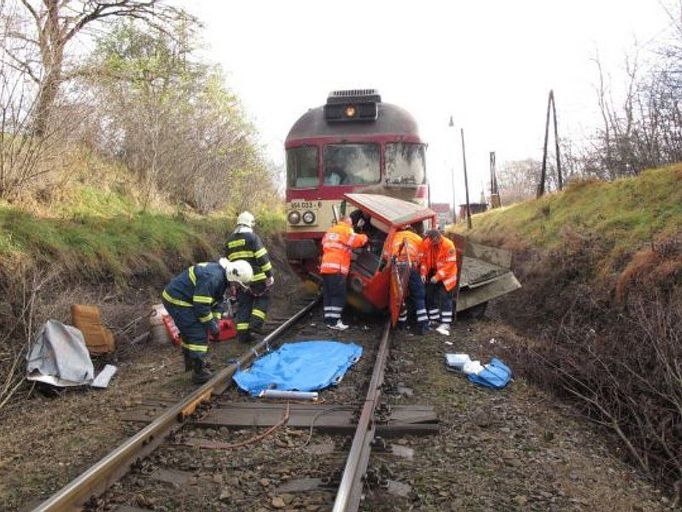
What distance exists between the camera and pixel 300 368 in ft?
20.4

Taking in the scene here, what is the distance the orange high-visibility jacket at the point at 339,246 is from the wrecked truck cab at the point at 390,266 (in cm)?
39

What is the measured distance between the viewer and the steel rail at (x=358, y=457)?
3.30 m

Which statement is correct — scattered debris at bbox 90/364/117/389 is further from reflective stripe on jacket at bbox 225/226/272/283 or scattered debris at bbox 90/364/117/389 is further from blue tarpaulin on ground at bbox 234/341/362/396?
reflective stripe on jacket at bbox 225/226/272/283

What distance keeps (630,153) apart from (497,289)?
11.0m

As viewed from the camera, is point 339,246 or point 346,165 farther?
point 346,165

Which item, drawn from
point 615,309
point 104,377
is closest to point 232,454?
point 104,377

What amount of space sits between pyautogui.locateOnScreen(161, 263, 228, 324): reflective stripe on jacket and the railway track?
28.0 inches

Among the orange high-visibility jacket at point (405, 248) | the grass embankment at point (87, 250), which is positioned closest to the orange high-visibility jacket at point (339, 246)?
the orange high-visibility jacket at point (405, 248)

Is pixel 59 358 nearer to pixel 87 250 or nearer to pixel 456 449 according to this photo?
pixel 87 250

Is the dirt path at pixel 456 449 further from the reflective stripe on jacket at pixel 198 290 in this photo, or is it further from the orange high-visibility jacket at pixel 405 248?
the orange high-visibility jacket at pixel 405 248

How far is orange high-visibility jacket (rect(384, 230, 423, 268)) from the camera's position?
8.28 metres

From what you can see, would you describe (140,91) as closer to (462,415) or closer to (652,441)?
(462,415)

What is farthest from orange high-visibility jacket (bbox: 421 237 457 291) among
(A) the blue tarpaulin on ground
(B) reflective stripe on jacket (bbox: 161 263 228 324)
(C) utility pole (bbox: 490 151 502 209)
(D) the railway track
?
(C) utility pole (bbox: 490 151 502 209)

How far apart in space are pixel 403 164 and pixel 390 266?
10.8 feet
